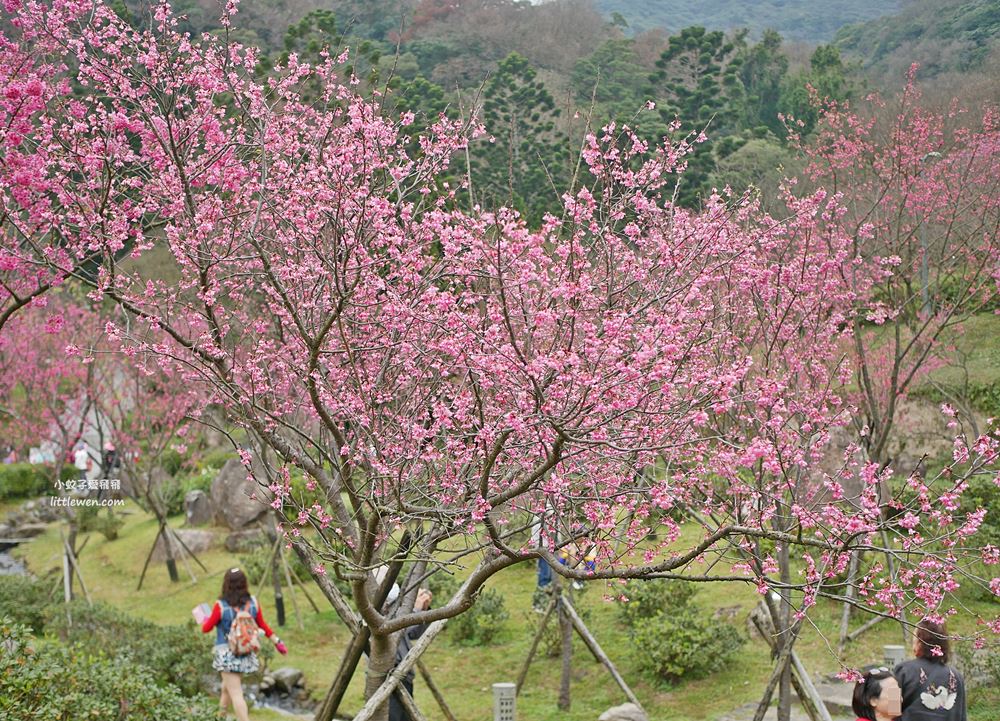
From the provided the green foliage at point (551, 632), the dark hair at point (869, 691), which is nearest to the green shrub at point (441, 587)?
the green foliage at point (551, 632)

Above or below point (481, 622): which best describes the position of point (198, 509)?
below

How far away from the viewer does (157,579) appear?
1593 cm

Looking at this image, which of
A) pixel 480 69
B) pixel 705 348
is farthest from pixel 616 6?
pixel 705 348

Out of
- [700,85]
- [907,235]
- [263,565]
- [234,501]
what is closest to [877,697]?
[907,235]

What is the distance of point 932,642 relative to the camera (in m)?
5.04

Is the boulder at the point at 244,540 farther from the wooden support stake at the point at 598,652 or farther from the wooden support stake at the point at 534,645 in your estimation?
the wooden support stake at the point at 598,652

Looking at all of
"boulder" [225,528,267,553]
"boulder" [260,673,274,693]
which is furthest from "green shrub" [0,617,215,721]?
"boulder" [225,528,267,553]

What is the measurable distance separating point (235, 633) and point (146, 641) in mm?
2769

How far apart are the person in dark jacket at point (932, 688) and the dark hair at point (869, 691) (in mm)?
598

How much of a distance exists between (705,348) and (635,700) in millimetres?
4509

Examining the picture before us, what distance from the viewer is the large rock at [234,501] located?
57.7 ft

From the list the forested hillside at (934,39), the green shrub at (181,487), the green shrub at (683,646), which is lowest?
the green shrub at (181,487)

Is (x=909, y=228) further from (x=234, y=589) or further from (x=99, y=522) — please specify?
(x=99, y=522)

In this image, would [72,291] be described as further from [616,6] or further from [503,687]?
[616,6]
